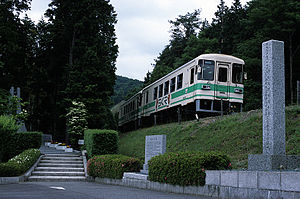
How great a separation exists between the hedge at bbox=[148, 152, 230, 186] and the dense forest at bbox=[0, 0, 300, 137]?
52.9ft

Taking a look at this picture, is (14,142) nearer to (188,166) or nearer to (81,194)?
(81,194)

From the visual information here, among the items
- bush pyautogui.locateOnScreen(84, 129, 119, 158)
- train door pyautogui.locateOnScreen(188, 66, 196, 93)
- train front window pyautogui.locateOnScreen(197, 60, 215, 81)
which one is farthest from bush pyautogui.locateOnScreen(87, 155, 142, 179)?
train front window pyautogui.locateOnScreen(197, 60, 215, 81)

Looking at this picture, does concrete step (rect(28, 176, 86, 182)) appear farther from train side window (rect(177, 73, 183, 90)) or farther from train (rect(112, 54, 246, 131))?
train side window (rect(177, 73, 183, 90))

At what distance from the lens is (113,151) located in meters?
16.6

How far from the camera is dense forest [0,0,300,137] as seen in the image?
26547 millimetres

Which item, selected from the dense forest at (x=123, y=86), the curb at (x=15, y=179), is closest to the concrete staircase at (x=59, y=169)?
the curb at (x=15, y=179)

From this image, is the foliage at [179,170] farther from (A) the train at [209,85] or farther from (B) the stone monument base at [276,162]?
(A) the train at [209,85]

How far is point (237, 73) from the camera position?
21109mm

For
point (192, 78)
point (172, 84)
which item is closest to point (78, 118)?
point (172, 84)

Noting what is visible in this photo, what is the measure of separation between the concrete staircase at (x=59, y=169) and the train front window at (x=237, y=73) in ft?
31.9

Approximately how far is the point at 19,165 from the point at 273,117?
409 inches

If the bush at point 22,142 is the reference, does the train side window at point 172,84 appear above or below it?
above

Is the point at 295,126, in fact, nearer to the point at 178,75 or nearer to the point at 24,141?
the point at 178,75

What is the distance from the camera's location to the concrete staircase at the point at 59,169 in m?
15.1
